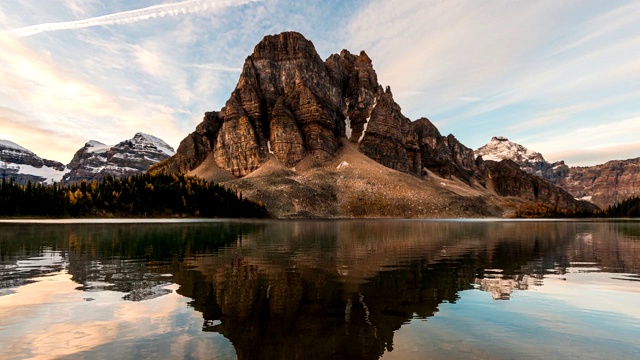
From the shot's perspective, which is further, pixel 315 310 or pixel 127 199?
pixel 127 199

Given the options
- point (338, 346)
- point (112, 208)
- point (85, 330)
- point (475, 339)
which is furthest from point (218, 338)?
point (112, 208)

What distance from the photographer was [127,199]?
14512cm

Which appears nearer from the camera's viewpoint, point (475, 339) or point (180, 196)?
point (475, 339)

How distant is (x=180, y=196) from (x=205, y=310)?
155m

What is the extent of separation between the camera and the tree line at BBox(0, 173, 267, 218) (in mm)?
125438

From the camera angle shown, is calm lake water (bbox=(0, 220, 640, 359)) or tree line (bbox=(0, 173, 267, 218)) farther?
tree line (bbox=(0, 173, 267, 218))

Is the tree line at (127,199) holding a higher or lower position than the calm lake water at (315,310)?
higher

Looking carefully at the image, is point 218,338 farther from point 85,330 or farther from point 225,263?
point 225,263

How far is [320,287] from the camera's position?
19406 mm

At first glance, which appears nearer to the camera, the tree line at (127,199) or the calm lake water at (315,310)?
the calm lake water at (315,310)

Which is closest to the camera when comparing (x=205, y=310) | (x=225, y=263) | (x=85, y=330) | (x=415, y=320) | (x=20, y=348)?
(x=20, y=348)

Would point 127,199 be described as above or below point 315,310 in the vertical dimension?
above

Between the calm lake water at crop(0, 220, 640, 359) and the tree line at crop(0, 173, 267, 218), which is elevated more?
the tree line at crop(0, 173, 267, 218)

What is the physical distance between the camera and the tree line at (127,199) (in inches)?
4938
